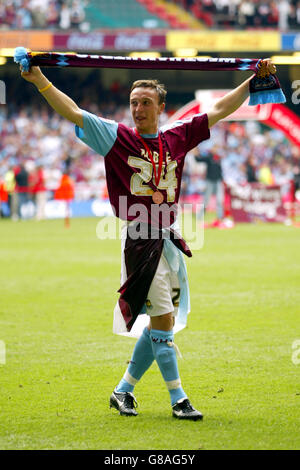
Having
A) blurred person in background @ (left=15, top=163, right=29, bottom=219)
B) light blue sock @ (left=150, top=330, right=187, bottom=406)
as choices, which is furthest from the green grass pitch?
blurred person in background @ (left=15, top=163, right=29, bottom=219)

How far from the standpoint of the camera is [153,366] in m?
6.91

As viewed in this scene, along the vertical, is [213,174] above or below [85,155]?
below

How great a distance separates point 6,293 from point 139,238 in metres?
6.04

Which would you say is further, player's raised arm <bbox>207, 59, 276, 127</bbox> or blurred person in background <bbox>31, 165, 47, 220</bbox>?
blurred person in background <bbox>31, 165, 47, 220</bbox>

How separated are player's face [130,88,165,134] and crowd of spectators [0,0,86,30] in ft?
88.6

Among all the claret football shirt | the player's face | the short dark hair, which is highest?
the short dark hair

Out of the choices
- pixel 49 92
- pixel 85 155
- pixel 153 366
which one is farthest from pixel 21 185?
pixel 49 92

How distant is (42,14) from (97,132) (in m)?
28.2

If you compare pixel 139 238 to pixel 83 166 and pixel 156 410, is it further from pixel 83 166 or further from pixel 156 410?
pixel 83 166

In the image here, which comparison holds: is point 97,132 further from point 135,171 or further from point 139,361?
point 139,361

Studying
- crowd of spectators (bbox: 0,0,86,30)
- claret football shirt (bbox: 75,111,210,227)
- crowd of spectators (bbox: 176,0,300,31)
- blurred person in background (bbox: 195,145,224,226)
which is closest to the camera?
claret football shirt (bbox: 75,111,210,227)

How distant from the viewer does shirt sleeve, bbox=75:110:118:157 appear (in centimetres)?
504

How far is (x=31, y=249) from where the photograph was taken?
54.5 feet

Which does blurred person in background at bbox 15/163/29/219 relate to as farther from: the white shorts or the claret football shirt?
the white shorts
